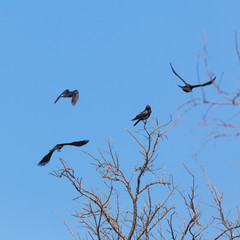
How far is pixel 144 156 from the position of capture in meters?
8.88

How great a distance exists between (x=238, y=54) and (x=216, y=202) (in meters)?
4.94

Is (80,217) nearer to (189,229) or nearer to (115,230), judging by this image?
(115,230)

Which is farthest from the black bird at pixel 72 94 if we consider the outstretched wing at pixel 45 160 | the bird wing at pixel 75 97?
the outstretched wing at pixel 45 160

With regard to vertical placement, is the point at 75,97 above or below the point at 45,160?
above

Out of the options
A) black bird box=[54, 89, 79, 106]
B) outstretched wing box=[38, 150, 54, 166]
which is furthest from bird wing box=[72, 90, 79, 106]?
outstretched wing box=[38, 150, 54, 166]

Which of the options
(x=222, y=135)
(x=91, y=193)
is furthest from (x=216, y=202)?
(x=222, y=135)

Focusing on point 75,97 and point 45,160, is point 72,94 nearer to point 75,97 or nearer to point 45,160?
point 75,97

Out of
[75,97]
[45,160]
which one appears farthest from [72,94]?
[45,160]

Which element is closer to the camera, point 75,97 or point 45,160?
point 45,160

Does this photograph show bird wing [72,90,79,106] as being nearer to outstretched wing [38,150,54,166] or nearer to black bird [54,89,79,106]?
black bird [54,89,79,106]

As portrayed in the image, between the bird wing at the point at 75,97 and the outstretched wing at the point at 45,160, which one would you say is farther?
the bird wing at the point at 75,97

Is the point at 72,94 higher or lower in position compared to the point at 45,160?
higher

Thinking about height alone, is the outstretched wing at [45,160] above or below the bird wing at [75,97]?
below

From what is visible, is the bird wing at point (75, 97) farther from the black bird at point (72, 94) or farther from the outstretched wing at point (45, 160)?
the outstretched wing at point (45, 160)
